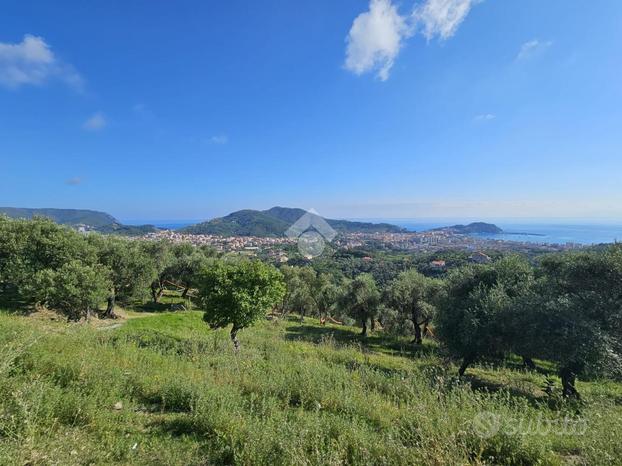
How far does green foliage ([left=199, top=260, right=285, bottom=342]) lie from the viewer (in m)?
12.0

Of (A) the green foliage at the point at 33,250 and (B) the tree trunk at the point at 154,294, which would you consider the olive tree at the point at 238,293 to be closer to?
(A) the green foliage at the point at 33,250

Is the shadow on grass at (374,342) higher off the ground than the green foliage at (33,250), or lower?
lower

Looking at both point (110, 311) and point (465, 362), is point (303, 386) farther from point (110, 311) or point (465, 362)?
point (110, 311)

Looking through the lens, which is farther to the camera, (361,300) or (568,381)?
(361,300)

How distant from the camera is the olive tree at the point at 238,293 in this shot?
12047 mm

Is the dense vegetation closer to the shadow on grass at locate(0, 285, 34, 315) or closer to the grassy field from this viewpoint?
the grassy field

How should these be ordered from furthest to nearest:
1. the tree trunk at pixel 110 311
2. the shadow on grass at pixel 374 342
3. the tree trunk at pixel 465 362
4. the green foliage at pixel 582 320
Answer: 1. the tree trunk at pixel 110 311
2. the shadow on grass at pixel 374 342
3. the tree trunk at pixel 465 362
4. the green foliage at pixel 582 320

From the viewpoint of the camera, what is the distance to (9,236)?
20.3m

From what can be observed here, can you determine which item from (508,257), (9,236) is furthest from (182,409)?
(9,236)

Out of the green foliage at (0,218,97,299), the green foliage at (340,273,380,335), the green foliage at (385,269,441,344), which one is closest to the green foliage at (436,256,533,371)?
the green foliage at (385,269,441,344)

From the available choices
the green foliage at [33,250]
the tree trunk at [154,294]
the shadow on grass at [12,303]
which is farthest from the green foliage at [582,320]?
the tree trunk at [154,294]

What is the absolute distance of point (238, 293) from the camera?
39.2 ft

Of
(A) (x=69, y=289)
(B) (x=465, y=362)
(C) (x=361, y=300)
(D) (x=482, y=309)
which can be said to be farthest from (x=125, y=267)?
(D) (x=482, y=309)

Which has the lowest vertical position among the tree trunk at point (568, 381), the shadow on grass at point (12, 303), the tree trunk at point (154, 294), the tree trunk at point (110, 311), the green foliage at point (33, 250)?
the tree trunk at point (154, 294)
